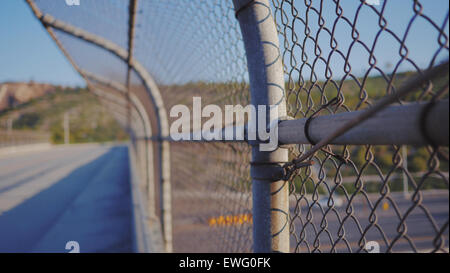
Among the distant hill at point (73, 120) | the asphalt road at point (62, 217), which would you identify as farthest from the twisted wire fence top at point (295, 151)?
the distant hill at point (73, 120)

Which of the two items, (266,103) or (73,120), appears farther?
(73,120)

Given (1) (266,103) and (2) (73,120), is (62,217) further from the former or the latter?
(2) (73,120)

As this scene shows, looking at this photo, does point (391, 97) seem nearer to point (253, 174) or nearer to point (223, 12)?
point (253, 174)

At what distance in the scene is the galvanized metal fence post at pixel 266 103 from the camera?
1.06m

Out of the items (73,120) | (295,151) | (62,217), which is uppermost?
(73,120)

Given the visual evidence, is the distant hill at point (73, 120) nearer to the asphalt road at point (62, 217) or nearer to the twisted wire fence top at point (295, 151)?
the asphalt road at point (62, 217)

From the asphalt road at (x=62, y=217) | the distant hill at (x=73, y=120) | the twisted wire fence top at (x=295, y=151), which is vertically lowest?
the asphalt road at (x=62, y=217)

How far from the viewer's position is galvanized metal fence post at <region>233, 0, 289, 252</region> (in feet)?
3.49

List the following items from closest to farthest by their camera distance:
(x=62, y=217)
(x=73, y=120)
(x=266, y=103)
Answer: (x=266, y=103), (x=62, y=217), (x=73, y=120)

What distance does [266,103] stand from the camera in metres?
1.06

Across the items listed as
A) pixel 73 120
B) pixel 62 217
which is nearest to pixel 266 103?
pixel 62 217

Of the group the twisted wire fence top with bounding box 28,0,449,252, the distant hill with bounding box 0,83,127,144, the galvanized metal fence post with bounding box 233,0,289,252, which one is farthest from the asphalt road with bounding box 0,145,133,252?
the distant hill with bounding box 0,83,127,144

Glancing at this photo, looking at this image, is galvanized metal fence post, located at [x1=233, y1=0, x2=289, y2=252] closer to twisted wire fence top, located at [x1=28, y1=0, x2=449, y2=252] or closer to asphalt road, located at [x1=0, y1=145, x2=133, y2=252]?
twisted wire fence top, located at [x1=28, y1=0, x2=449, y2=252]
